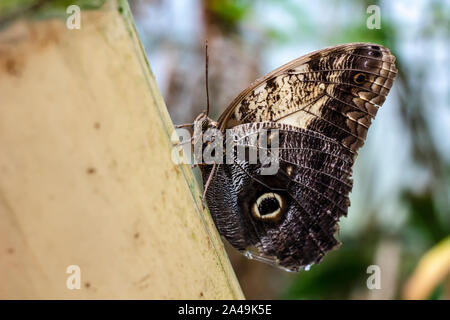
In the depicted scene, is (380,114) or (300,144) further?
(380,114)

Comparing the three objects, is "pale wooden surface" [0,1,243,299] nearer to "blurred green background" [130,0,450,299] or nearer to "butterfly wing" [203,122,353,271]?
"butterfly wing" [203,122,353,271]

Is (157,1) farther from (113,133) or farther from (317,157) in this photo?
(113,133)

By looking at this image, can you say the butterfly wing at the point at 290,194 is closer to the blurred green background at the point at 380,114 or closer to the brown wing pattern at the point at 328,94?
the brown wing pattern at the point at 328,94

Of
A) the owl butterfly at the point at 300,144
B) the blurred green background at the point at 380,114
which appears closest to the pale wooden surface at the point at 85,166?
the owl butterfly at the point at 300,144

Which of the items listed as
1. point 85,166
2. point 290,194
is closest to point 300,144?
point 290,194

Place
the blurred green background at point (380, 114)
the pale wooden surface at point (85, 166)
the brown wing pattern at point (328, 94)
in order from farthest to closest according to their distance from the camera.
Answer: the blurred green background at point (380, 114)
the brown wing pattern at point (328, 94)
the pale wooden surface at point (85, 166)

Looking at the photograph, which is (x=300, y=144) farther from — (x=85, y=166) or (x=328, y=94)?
(x=85, y=166)

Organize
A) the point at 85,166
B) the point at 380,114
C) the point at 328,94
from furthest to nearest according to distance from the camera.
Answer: the point at 380,114, the point at 328,94, the point at 85,166
